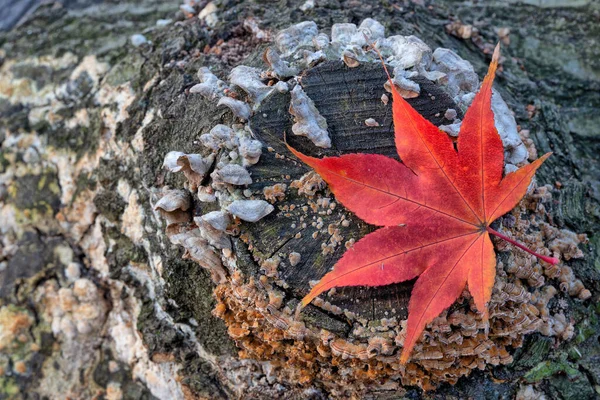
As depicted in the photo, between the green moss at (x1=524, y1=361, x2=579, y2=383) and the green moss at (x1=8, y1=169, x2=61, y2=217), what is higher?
the green moss at (x1=8, y1=169, x2=61, y2=217)

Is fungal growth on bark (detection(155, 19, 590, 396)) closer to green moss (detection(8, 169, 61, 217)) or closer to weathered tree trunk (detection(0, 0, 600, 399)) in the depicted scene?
weathered tree trunk (detection(0, 0, 600, 399))

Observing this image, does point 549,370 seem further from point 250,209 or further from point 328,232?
point 250,209

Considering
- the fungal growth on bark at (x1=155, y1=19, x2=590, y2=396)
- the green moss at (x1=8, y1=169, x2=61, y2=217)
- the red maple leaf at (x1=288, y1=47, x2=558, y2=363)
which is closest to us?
the red maple leaf at (x1=288, y1=47, x2=558, y2=363)

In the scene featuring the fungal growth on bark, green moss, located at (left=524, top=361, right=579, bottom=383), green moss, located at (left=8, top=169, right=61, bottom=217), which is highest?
the fungal growth on bark

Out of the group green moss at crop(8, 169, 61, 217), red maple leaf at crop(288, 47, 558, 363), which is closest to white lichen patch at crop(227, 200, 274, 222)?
red maple leaf at crop(288, 47, 558, 363)

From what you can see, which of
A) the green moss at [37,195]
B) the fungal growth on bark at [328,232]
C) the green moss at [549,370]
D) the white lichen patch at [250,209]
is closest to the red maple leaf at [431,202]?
the fungal growth on bark at [328,232]

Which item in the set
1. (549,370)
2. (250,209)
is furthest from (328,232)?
(549,370)
